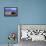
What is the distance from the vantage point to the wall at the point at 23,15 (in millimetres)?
5117

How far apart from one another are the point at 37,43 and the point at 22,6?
1.51 metres

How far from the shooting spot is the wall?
201 inches

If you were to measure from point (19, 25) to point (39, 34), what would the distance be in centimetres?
81

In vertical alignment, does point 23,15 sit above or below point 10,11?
below

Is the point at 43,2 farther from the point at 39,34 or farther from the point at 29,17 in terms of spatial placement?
the point at 39,34

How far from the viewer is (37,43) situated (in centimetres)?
468

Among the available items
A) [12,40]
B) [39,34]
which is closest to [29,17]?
[39,34]

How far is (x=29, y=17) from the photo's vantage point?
5.16m

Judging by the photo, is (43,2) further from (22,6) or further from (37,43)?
(37,43)

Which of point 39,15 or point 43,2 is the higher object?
point 43,2

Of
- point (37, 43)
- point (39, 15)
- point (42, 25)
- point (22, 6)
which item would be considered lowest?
point (37, 43)

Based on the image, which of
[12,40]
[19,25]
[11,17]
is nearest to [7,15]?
[11,17]

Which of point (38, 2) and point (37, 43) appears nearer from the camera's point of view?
point (37, 43)

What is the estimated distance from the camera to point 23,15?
16.9 feet
